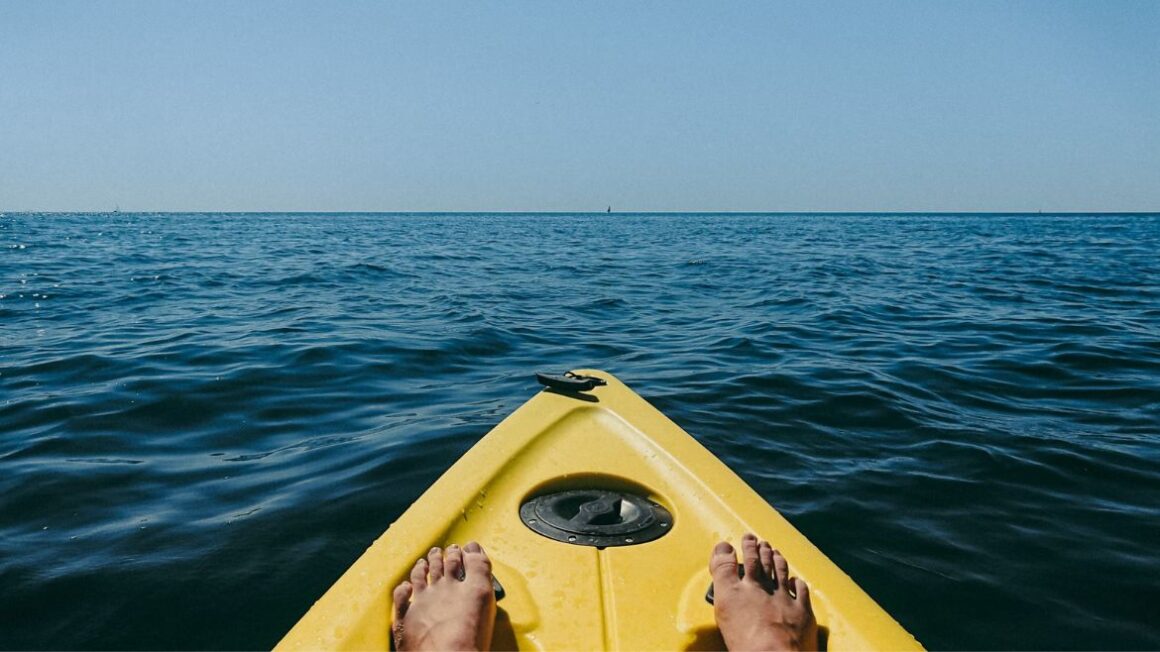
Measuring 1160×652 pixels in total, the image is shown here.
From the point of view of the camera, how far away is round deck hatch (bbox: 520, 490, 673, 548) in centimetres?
216

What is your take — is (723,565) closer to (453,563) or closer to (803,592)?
(803,592)

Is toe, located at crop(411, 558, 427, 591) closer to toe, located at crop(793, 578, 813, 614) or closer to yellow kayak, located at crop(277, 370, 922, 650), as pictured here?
yellow kayak, located at crop(277, 370, 922, 650)

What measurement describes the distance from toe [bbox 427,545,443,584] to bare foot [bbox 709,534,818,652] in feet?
2.85

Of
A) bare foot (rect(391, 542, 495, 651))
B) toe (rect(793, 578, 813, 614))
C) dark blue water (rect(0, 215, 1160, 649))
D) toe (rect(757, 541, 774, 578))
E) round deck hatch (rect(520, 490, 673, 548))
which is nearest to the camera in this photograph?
bare foot (rect(391, 542, 495, 651))

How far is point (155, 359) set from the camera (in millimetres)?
5633

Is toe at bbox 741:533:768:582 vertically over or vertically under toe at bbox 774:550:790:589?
over

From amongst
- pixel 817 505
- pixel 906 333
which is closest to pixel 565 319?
pixel 906 333

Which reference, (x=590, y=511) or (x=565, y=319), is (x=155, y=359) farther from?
(x=590, y=511)

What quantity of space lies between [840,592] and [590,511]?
0.87 m

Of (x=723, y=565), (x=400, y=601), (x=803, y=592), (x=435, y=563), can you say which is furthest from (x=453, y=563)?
(x=803, y=592)

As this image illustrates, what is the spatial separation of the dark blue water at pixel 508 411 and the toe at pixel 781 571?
0.66 meters

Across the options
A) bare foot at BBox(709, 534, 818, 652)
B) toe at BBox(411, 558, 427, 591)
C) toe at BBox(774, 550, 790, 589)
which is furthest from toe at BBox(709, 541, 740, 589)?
toe at BBox(411, 558, 427, 591)

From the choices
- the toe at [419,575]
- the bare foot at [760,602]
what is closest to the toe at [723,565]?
the bare foot at [760,602]

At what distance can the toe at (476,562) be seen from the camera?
6.37 ft
